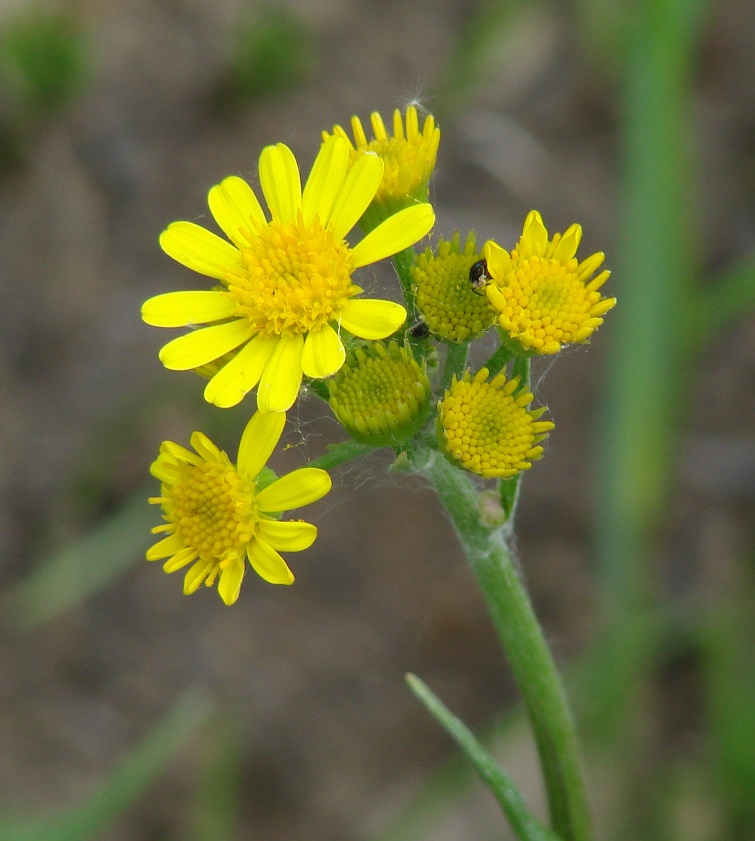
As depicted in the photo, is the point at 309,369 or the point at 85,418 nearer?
the point at 309,369

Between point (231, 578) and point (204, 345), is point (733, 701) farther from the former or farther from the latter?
point (204, 345)

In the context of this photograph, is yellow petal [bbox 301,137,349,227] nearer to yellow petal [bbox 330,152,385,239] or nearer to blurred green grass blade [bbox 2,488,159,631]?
yellow petal [bbox 330,152,385,239]

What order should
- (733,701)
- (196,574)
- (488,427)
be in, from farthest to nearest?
(733,701), (196,574), (488,427)

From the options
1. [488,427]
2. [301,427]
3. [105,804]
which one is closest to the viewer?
[488,427]

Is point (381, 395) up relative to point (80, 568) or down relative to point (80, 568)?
down

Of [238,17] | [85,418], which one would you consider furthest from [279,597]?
[238,17]

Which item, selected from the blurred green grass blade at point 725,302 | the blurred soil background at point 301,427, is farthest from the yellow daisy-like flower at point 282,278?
the blurred green grass blade at point 725,302

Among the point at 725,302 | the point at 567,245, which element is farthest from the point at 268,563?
the point at 725,302

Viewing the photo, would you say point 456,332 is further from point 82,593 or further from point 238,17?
point 238,17
